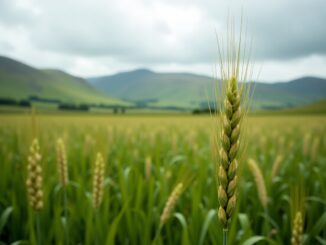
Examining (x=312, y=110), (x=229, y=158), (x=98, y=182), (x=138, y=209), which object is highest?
(x=229, y=158)

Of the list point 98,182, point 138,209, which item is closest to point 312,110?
point 138,209

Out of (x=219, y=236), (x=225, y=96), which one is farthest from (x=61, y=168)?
(x=225, y=96)

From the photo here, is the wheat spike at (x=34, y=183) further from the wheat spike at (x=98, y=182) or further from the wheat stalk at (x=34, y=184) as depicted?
the wheat spike at (x=98, y=182)

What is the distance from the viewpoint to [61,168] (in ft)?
7.04

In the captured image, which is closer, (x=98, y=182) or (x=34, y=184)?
(x=34, y=184)

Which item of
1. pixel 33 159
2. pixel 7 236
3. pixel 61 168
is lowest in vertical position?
pixel 7 236

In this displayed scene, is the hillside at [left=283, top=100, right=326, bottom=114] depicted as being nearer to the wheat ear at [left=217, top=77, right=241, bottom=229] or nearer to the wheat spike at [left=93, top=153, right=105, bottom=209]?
the wheat spike at [left=93, top=153, right=105, bottom=209]

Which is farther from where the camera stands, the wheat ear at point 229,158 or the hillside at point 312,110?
the hillside at point 312,110

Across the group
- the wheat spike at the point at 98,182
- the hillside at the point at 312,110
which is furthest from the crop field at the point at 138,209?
the hillside at the point at 312,110

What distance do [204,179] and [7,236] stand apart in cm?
257

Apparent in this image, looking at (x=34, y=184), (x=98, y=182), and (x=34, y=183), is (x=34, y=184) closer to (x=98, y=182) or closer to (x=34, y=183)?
(x=34, y=183)

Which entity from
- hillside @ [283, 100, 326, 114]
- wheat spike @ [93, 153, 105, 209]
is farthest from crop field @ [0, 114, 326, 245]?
hillside @ [283, 100, 326, 114]

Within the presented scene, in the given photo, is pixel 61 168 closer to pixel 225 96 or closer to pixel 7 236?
pixel 7 236

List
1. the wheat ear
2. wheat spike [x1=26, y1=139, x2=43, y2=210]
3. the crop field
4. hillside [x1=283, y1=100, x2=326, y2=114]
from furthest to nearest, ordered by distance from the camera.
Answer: hillside [x1=283, y1=100, x2=326, y2=114], the crop field, wheat spike [x1=26, y1=139, x2=43, y2=210], the wheat ear
